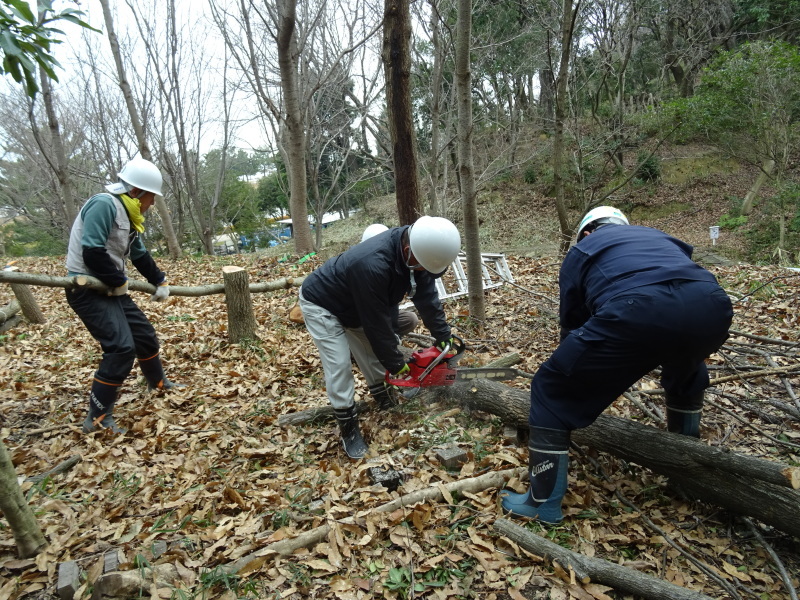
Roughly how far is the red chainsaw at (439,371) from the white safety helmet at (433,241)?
73cm

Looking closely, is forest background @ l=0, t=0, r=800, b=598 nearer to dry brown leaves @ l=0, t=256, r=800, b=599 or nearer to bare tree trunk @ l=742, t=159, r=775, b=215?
dry brown leaves @ l=0, t=256, r=800, b=599

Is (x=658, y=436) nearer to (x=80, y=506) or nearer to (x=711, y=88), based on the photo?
(x=80, y=506)

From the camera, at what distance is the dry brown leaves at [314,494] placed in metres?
2.29

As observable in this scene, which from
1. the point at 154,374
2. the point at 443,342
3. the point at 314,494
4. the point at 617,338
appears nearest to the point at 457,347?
the point at 443,342

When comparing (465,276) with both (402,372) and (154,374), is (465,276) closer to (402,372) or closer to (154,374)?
(402,372)

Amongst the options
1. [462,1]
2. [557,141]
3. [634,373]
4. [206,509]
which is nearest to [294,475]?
[206,509]

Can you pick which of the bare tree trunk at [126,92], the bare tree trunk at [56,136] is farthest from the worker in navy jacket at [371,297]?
the bare tree trunk at [56,136]

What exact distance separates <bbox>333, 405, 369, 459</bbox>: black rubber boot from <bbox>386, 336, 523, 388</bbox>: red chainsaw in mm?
389

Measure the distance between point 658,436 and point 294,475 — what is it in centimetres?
229

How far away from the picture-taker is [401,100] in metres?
5.15

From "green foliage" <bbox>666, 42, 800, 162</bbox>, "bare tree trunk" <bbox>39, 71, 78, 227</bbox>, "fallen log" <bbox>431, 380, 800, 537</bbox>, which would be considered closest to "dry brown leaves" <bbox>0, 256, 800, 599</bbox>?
"fallen log" <bbox>431, 380, 800, 537</bbox>

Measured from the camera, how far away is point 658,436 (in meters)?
2.64

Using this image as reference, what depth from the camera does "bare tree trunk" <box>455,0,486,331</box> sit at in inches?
189

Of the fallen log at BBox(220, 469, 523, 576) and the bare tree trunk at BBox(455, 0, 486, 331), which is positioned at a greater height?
the bare tree trunk at BBox(455, 0, 486, 331)
